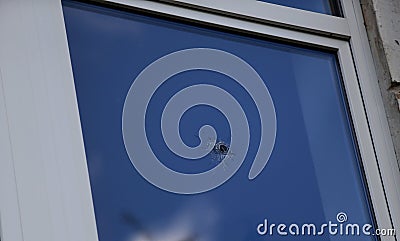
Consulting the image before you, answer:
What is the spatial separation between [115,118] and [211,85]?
0.28 m

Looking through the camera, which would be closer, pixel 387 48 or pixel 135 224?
pixel 135 224

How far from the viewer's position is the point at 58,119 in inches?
81.5

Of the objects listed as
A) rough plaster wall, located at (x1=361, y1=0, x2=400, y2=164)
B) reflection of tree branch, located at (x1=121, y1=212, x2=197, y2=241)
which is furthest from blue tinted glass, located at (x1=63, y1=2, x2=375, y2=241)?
rough plaster wall, located at (x1=361, y1=0, x2=400, y2=164)

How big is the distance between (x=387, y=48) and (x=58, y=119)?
881 mm

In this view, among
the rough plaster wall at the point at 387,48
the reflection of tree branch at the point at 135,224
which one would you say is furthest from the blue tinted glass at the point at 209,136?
the rough plaster wall at the point at 387,48

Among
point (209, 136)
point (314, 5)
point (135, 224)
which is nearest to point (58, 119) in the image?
point (135, 224)

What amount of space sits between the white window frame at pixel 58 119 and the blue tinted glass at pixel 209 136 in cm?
4

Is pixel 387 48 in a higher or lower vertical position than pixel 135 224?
higher

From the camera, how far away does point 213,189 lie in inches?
89.7

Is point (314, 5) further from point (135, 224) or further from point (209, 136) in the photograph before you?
point (135, 224)

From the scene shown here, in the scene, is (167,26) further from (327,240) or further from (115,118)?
(327,240)

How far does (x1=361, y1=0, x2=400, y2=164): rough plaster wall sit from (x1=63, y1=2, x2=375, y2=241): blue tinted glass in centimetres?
11

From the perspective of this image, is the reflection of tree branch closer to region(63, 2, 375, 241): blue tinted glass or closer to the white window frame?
region(63, 2, 375, 241): blue tinted glass

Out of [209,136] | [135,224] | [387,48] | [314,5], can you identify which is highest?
[314,5]
